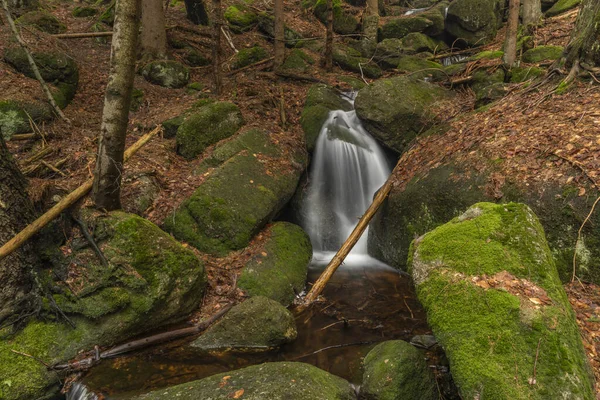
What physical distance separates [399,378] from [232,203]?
15.8 ft

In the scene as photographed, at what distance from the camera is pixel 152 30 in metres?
12.4

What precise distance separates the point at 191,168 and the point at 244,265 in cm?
292

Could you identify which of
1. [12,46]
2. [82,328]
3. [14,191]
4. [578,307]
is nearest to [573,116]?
[578,307]

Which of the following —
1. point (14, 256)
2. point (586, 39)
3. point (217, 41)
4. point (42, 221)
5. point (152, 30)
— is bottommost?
point (14, 256)

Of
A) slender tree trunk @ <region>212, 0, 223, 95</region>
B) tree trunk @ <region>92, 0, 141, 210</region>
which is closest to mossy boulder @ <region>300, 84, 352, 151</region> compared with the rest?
slender tree trunk @ <region>212, 0, 223, 95</region>

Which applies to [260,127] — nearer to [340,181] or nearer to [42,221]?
[340,181]

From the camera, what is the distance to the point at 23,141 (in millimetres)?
8125

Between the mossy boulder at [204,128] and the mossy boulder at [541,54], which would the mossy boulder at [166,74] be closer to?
the mossy boulder at [204,128]

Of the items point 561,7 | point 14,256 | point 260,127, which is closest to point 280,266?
point 14,256

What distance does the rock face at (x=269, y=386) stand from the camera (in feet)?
11.2

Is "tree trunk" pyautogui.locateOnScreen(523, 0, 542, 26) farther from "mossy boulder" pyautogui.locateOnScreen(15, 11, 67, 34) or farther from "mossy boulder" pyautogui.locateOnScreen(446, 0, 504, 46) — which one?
"mossy boulder" pyautogui.locateOnScreen(15, 11, 67, 34)

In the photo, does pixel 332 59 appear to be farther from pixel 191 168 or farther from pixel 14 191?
pixel 14 191

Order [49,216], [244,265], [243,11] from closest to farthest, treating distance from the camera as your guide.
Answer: [49,216] < [244,265] < [243,11]

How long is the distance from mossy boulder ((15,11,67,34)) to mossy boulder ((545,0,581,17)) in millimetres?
20919
